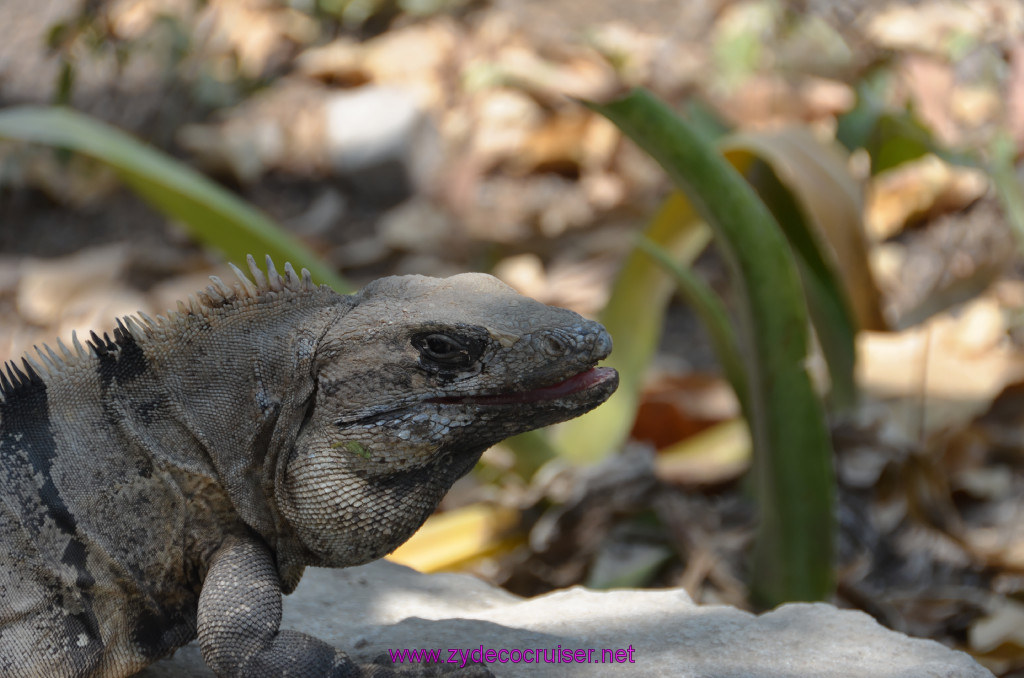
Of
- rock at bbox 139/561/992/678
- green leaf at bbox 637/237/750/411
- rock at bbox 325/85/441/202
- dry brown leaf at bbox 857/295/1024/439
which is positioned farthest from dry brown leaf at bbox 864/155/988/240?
rock at bbox 139/561/992/678

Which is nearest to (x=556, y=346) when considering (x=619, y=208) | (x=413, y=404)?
(x=413, y=404)

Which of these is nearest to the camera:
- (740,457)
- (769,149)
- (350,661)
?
(350,661)

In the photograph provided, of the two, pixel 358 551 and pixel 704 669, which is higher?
pixel 358 551

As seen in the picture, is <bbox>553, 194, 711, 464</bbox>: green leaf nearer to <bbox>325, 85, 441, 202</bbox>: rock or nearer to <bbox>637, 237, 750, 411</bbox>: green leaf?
<bbox>637, 237, 750, 411</bbox>: green leaf

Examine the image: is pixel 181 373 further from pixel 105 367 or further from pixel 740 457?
pixel 740 457

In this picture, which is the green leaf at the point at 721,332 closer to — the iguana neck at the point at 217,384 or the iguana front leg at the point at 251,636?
the iguana neck at the point at 217,384

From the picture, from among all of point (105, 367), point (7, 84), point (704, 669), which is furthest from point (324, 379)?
point (7, 84)

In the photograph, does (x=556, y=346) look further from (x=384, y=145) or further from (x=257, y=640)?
(x=384, y=145)
